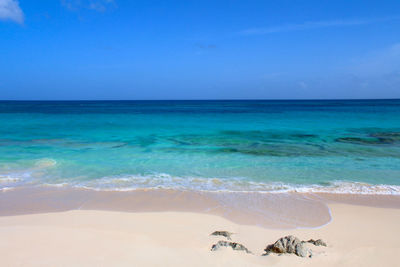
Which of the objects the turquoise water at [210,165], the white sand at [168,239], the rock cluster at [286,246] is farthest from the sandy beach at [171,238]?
the turquoise water at [210,165]

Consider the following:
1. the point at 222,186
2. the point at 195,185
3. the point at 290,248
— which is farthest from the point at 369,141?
the point at 290,248

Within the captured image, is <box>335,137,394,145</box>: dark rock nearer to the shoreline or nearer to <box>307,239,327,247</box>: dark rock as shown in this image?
the shoreline

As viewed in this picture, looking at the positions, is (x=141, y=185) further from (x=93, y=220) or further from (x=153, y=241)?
(x=153, y=241)

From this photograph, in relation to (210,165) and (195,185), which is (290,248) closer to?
(195,185)

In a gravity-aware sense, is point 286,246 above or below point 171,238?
above

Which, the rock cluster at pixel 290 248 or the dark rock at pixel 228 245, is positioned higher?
the rock cluster at pixel 290 248

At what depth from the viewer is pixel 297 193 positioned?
747 centimetres

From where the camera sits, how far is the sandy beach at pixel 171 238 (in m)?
4.09

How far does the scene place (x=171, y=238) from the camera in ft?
16.0

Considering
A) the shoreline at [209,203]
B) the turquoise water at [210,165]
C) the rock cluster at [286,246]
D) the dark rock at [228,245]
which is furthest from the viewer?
the turquoise water at [210,165]

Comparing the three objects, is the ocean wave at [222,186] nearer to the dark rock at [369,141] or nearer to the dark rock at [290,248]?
the dark rock at [290,248]

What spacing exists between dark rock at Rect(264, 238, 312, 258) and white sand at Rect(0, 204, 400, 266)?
10cm

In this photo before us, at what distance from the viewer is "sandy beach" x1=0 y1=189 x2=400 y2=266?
A: 13.4ft

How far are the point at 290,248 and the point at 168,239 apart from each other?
2082 millimetres
